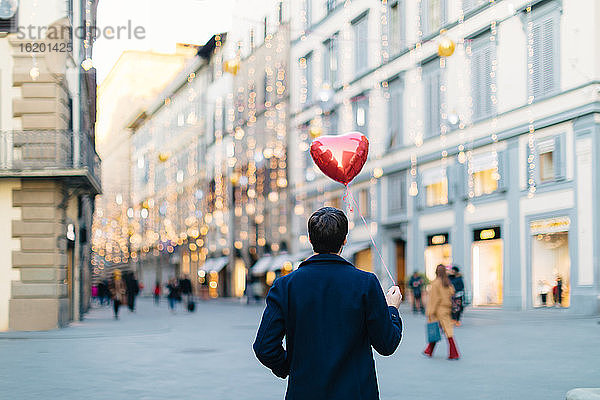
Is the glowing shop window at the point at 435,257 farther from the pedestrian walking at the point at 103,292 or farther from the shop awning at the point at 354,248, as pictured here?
the pedestrian walking at the point at 103,292

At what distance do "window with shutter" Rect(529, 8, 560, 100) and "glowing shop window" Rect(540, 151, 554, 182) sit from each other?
1893mm

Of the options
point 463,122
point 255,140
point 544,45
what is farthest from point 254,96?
point 544,45

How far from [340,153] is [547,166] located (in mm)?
20704

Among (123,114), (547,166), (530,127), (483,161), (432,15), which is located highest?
(123,114)

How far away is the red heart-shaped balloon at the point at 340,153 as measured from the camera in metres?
8.95

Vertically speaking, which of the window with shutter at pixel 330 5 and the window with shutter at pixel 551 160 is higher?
the window with shutter at pixel 330 5

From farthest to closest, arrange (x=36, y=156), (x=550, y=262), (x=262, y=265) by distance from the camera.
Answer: (x=262, y=265) → (x=550, y=262) → (x=36, y=156)

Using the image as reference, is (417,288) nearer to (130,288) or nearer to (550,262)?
(550,262)

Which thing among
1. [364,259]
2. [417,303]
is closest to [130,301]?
[364,259]

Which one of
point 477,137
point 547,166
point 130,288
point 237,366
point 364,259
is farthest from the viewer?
point 364,259

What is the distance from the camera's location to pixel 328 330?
3584 millimetres

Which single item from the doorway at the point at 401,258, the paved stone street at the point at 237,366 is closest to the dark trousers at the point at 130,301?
the doorway at the point at 401,258

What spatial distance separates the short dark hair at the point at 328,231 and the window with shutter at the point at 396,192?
33.8 m

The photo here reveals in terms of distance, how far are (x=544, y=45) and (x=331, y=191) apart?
17275 millimetres
